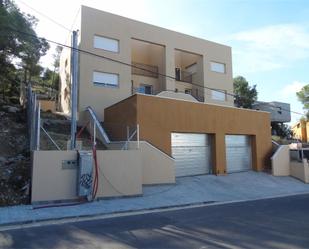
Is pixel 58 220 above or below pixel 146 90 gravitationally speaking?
below

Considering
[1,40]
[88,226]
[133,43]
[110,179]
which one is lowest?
[88,226]

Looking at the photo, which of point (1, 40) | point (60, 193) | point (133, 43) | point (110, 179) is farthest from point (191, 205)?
point (133, 43)

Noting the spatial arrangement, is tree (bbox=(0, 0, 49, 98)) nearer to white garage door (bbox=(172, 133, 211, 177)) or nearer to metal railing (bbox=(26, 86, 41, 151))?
metal railing (bbox=(26, 86, 41, 151))

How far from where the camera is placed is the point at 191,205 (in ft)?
43.8

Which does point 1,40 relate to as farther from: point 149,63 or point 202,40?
point 202,40

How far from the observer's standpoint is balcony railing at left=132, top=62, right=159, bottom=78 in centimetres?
2828

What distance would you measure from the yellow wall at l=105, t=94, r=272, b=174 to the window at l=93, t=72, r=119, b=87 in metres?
3.38

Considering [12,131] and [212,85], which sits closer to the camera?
[12,131]

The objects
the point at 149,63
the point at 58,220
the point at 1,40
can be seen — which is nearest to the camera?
the point at 58,220

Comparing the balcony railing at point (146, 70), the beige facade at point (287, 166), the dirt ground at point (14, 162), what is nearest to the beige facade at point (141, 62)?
the balcony railing at point (146, 70)

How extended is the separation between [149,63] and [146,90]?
2.91 metres

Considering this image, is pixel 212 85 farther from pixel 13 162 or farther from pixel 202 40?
pixel 13 162

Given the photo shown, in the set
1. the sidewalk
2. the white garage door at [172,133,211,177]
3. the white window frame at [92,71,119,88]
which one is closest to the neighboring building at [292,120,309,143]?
the sidewalk

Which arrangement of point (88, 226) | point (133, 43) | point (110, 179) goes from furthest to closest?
point (133, 43) < point (110, 179) < point (88, 226)
